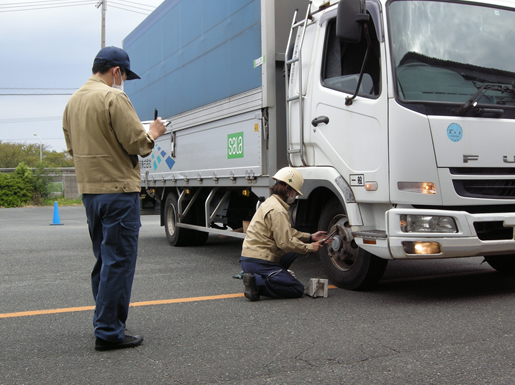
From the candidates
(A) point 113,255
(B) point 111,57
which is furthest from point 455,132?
(A) point 113,255

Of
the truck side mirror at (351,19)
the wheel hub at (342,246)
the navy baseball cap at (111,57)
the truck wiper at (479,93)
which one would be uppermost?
the truck side mirror at (351,19)

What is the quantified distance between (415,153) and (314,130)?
136cm

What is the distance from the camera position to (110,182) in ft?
12.8

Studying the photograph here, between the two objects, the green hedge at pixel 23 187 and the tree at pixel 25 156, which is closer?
the green hedge at pixel 23 187

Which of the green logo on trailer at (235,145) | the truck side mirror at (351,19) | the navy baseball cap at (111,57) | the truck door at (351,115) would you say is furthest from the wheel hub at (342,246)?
the navy baseball cap at (111,57)

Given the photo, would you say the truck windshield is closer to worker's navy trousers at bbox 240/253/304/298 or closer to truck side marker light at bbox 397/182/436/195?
truck side marker light at bbox 397/182/436/195

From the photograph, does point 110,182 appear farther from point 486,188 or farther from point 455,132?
point 486,188

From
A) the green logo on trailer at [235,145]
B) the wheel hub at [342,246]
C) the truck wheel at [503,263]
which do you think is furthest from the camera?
the green logo on trailer at [235,145]

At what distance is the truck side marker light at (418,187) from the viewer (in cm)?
488

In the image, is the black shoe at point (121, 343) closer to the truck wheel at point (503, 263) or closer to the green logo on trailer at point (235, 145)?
the green logo on trailer at point (235, 145)

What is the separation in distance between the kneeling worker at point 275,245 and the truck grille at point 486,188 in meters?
1.38

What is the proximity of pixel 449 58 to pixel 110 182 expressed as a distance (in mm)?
3207

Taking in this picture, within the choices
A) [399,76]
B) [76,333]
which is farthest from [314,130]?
[76,333]

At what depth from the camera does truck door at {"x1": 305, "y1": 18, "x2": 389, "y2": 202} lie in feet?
16.9
